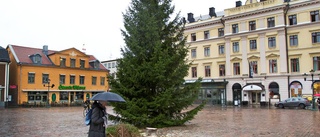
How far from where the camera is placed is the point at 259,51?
41188 mm

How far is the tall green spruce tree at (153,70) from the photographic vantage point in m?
13.5

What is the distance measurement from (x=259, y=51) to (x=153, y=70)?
3150 centimetres

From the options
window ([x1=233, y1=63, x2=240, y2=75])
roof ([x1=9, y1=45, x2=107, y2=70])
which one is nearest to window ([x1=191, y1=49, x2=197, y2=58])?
window ([x1=233, y1=63, x2=240, y2=75])

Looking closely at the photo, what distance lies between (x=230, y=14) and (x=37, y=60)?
30242 mm

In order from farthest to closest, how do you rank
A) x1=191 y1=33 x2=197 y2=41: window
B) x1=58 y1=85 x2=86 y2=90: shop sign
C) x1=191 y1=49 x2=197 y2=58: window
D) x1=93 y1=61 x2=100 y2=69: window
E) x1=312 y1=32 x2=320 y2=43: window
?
1. x1=93 y1=61 x2=100 y2=69: window
2. x1=191 y1=33 x2=197 y2=41: window
3. x1=191 y1=49 x2=197 y2=58: window
4. x1=58 y1=85 x2=86 y2=90: shop sign
5. x1=312 y1=32 x2=320 y2=43: window


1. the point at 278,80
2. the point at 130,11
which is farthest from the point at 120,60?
the point at 278,80

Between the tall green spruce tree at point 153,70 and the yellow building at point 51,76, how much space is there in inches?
1196

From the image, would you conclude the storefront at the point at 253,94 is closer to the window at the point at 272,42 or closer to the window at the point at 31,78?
the window at the point at 272,42

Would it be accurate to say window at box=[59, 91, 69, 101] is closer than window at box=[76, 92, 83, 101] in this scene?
Yes

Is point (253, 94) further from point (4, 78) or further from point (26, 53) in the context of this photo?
point (4, 78)

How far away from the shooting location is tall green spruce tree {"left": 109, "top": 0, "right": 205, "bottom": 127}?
13523 mm

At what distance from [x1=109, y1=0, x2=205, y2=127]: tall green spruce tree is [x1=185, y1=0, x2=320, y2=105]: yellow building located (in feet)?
87.7

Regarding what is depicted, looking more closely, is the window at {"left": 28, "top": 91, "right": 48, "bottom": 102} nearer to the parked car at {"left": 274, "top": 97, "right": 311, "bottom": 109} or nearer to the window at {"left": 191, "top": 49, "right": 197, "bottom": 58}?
the window at {"left": 191, "top": 49, "right": 197, "bottom": 58}

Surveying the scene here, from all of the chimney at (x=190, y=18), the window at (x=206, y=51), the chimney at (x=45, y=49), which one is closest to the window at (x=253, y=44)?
the window at (x=206, y=51)
